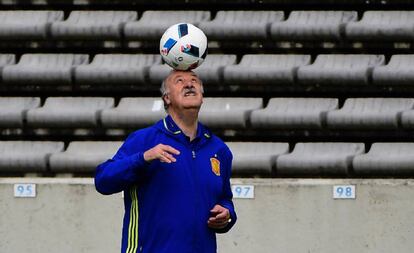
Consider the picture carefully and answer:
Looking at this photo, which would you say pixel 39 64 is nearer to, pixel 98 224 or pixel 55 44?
pixel 55 44

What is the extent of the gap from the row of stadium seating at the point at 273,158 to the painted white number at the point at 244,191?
0.69 feet

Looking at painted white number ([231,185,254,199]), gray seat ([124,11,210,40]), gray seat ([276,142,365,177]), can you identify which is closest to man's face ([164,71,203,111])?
painted white number ([231,185,254,199])

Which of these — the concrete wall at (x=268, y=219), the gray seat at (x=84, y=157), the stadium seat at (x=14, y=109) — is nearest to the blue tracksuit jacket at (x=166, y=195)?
the concrete wall at (x=268, y=219)

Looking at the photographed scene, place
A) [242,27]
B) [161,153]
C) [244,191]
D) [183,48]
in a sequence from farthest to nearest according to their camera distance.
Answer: [242,27] → [244,191] → [183,48] → [161,153]

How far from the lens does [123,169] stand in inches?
242

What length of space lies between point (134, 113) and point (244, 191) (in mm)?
1050

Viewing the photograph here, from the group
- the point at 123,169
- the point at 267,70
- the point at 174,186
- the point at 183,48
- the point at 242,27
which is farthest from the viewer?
the point at 242,27

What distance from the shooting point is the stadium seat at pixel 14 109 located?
990 centimetres

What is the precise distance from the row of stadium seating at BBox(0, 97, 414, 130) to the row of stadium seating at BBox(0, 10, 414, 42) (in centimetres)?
47

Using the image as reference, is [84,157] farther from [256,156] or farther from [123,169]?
[123,169]

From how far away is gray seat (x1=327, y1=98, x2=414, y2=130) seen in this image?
9.30 meters

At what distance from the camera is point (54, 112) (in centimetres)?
988

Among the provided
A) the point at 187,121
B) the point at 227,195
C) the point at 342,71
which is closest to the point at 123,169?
the point at 187,121

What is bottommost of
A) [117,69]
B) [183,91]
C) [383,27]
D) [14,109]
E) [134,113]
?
[183,91]
